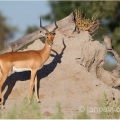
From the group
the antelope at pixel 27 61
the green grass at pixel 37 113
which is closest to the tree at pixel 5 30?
the antelope at pixel 27 61

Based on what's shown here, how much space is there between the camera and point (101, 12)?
104 feet

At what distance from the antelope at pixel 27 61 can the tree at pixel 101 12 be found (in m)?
17.3

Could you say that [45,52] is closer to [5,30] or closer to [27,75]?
[27,75]

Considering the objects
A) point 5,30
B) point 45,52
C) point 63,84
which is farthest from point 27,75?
point 5,30

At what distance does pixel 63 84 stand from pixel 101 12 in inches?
766

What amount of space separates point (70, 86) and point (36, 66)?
3.75 feet

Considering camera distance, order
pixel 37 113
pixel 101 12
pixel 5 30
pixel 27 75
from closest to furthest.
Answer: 1. pixel 37 113
2. pixel 27 75
3. pixel 101 12
4. pixel 5 30

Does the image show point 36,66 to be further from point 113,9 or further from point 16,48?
point 113,9

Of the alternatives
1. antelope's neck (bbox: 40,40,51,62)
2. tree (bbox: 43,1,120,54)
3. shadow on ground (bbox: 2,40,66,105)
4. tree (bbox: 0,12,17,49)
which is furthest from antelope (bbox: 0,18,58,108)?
tree (bbox: 0,12,17,49)

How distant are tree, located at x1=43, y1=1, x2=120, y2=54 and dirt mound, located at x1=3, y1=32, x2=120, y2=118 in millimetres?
16308

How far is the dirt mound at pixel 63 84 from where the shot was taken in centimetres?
1234

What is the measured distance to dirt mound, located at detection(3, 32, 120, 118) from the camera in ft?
40.5

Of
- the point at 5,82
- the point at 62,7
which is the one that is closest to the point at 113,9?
the point at 62,7

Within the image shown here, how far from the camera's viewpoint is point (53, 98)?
12297mm
